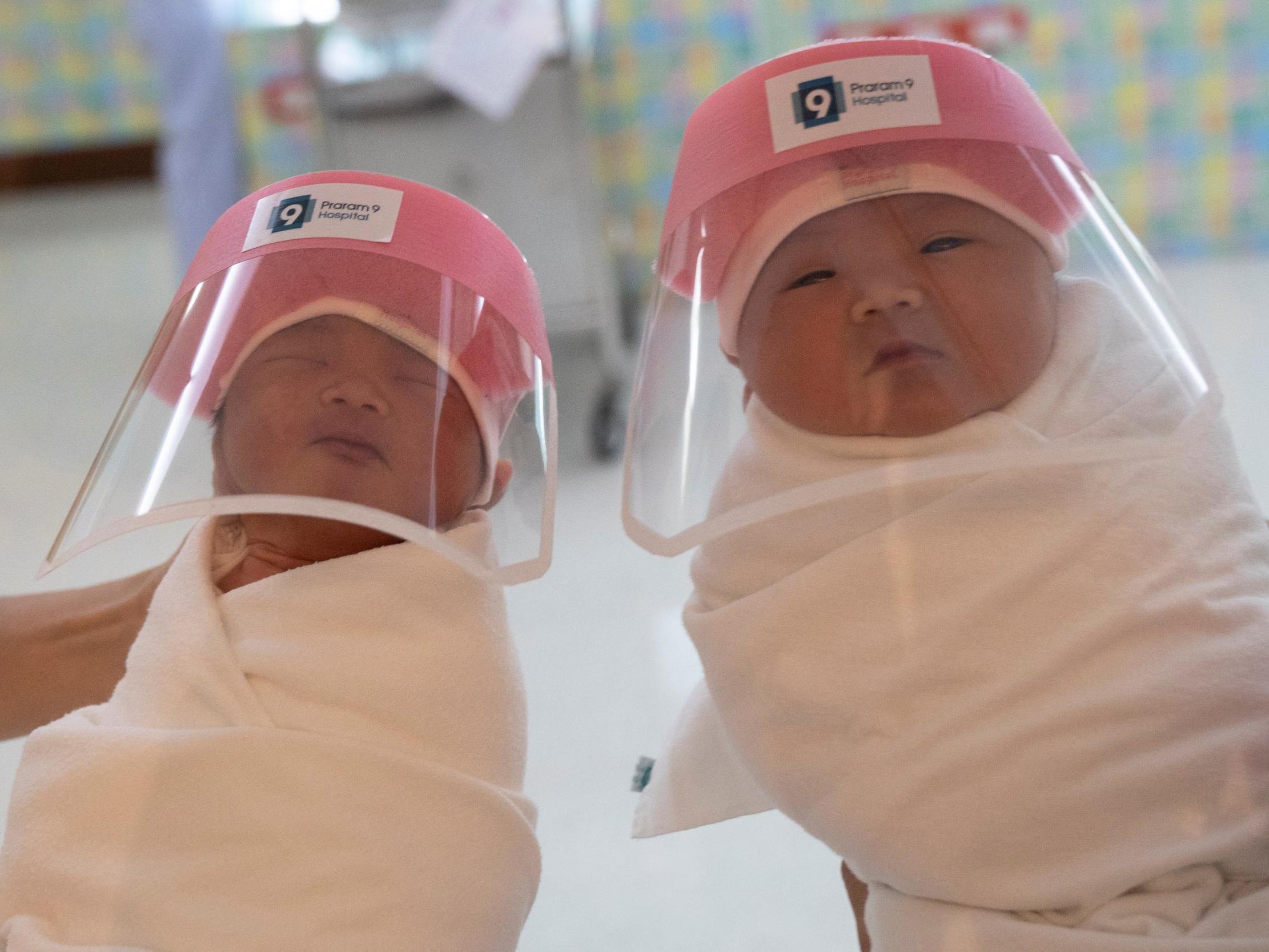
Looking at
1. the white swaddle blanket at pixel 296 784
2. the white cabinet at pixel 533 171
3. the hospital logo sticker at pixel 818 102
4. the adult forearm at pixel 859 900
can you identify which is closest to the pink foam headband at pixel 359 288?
the white swaddle blanket at pixel 296 784

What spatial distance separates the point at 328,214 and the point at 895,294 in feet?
Result: 1.13

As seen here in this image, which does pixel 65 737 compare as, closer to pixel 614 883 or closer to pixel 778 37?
pixel 614 883

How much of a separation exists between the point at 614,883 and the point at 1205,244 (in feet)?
6.85

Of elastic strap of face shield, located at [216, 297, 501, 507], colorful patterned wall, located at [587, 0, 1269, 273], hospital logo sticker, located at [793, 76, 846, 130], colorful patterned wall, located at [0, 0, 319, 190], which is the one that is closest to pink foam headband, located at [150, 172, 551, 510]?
elastic strap of face shield, located at [216, 297, 501, 507]

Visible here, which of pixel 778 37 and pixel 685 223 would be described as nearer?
pixel 685 223

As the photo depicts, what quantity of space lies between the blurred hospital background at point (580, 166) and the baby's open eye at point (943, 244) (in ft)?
1.75

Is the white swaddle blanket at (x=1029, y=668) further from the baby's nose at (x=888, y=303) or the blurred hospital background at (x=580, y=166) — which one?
the blurred hospital background at (x=580, y=166)

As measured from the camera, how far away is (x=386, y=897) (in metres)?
0.62

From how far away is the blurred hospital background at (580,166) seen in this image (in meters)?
1.33

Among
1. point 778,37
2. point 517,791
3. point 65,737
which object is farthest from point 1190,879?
point 778,37

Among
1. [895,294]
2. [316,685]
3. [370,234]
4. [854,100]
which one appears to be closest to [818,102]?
[854,100]

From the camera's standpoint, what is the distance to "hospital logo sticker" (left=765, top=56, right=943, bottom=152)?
0.70 m

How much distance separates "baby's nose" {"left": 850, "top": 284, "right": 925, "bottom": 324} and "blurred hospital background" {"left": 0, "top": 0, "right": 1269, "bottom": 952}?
0.50 m

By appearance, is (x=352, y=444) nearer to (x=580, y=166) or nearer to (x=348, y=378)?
(x=348, y=378)
